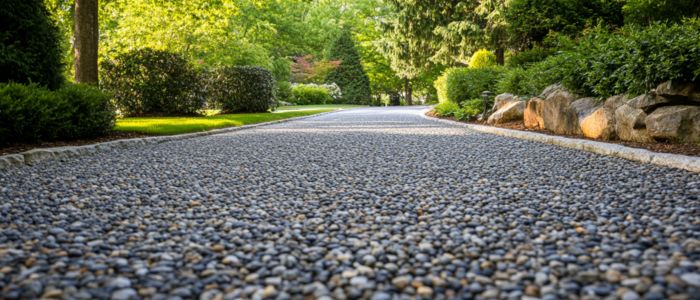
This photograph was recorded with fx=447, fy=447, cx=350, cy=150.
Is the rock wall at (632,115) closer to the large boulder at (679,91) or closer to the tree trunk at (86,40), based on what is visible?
the large boulder at (679,91)

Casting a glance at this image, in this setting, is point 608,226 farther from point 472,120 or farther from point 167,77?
point 167,77

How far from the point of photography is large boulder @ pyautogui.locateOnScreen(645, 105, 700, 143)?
523 centimetres

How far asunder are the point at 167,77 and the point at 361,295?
1306 centimetres

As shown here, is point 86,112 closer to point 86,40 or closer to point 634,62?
point 86,40

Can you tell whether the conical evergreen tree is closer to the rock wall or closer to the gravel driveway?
the rock wall

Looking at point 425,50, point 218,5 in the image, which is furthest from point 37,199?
point 425,50

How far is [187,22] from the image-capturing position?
57.4 ft

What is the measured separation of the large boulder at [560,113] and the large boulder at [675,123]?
5.44ft

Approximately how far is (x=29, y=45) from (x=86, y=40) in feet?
11.8

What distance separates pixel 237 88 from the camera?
53.2ft

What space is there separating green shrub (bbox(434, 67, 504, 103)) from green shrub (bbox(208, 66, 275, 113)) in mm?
6861

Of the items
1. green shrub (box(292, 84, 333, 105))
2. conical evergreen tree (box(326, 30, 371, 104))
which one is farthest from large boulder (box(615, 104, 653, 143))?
conical evergreen tree (box(326, 30, 371, 104))

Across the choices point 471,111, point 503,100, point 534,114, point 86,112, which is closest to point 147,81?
point 86,112

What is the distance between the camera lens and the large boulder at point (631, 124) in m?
5.77
